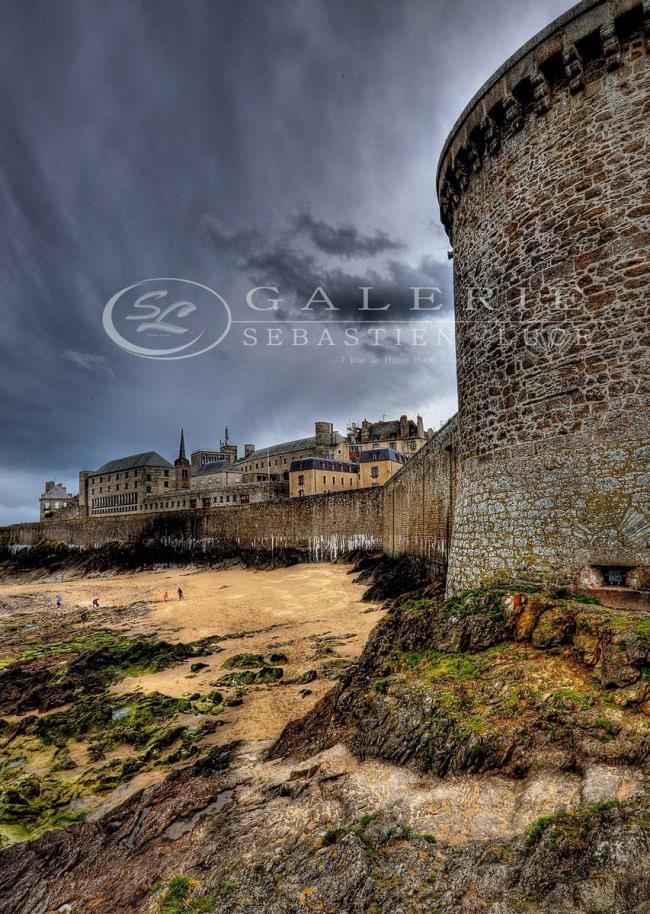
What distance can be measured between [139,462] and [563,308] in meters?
72.8

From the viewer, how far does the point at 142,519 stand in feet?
153

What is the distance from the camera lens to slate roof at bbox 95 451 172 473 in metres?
70.5

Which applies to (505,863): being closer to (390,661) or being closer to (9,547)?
(390,661)

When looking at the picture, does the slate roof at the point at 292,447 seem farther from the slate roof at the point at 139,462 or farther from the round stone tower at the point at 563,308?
the round stone tower at the point at 563,308

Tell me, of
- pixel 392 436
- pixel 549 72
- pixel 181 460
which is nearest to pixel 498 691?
pixel 549 72

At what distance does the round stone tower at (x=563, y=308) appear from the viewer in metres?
5.51

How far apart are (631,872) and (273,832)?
3.11 metres

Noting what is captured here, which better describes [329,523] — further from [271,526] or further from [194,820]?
[194,820]

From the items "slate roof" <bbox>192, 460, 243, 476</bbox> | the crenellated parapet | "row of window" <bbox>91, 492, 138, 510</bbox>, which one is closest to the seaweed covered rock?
the crenellated parapet

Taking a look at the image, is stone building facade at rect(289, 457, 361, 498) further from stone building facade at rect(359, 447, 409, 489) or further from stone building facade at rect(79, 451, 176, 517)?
stone building facade at rect(79, 451, 176, 517)

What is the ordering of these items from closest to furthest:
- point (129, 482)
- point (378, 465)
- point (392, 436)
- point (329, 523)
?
point (329, 523)
point (378, 465)
point (392, 436)
point (129, 482)

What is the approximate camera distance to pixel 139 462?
70.9 m

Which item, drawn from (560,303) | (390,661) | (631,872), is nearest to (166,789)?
(390,661)

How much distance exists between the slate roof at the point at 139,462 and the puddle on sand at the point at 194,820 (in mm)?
69354
